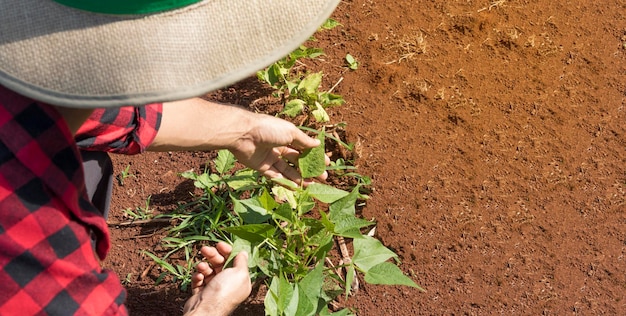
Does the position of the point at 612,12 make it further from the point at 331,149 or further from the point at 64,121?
the point at 64,121

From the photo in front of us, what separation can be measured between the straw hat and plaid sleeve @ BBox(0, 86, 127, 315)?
0.40 feet

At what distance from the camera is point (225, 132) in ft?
5.01

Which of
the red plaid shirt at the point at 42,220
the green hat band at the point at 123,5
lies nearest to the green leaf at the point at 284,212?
the red plaid shirt at the point at 42,220

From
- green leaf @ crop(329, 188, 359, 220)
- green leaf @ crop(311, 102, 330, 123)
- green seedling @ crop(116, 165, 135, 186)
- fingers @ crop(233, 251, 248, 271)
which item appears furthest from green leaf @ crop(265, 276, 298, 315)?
green seedling @ crop(116, 165, 135, 186)

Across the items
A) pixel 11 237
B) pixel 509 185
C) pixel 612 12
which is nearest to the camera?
pixel 11 237

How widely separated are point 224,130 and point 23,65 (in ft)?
2.37

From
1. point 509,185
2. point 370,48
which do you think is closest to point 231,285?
point 509,185

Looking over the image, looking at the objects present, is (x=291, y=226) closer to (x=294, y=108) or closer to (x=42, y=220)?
(x=294, y=108)

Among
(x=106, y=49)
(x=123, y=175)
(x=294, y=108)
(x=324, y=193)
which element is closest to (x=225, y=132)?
(x=324, y=193)

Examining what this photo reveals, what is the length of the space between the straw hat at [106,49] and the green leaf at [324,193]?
0.83 meters

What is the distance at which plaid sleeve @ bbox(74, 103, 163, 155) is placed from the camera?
1350mm

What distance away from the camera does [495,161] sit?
1.92 metres

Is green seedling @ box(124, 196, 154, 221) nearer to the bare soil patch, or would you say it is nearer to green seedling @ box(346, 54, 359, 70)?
the bare soil patch

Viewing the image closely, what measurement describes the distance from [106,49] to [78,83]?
5 centimetres
